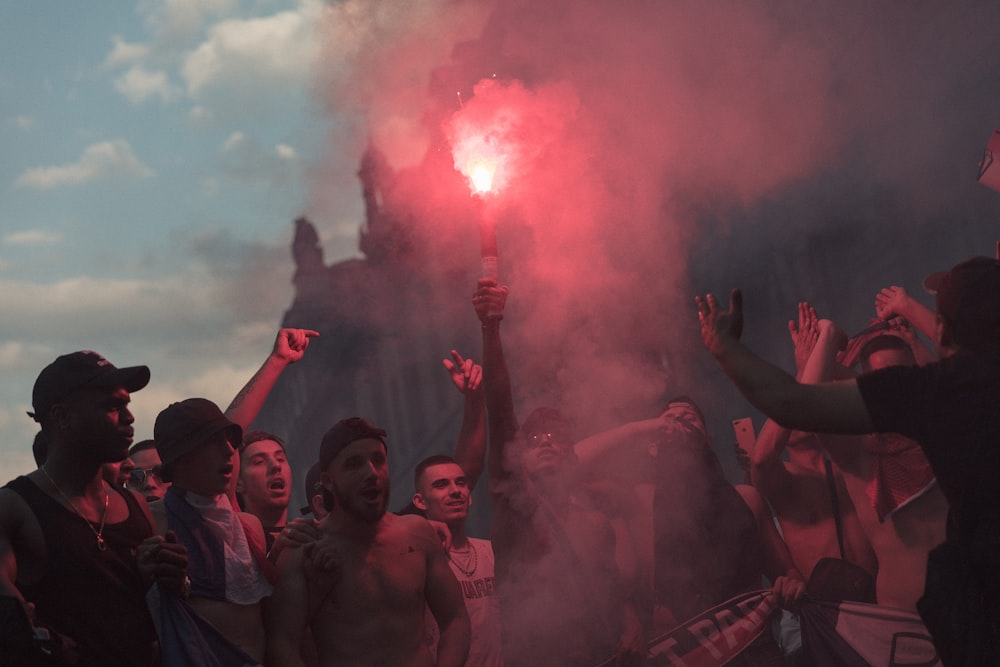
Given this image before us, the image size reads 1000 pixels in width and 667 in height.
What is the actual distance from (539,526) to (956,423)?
236 centimetres

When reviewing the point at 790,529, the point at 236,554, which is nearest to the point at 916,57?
the point at 790,529

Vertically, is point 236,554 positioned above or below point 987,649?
above

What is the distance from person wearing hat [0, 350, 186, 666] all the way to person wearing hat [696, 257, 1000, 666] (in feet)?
6.28

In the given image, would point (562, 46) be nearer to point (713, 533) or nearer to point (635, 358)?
point (635, 358)

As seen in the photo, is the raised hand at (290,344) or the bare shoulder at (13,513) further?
the raised hand at (290,344)

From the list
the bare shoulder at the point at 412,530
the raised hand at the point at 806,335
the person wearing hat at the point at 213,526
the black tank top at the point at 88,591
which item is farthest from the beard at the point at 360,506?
the raised hand at the point at 806,335

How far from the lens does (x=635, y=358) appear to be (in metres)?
5.80

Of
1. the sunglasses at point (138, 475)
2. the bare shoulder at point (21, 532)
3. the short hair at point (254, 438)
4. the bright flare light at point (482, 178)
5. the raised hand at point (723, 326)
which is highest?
the bright flare light at point (482, 178)

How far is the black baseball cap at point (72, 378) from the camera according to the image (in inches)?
127

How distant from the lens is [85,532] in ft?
10.1

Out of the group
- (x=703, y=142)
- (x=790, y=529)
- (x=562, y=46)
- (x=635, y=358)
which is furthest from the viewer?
(x=703, y=142)

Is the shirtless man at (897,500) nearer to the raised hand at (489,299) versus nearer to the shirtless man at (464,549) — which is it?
the raised hand at (489,299)

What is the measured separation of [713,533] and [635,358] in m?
1.21

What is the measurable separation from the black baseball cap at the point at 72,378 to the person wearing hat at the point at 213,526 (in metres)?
0.31
